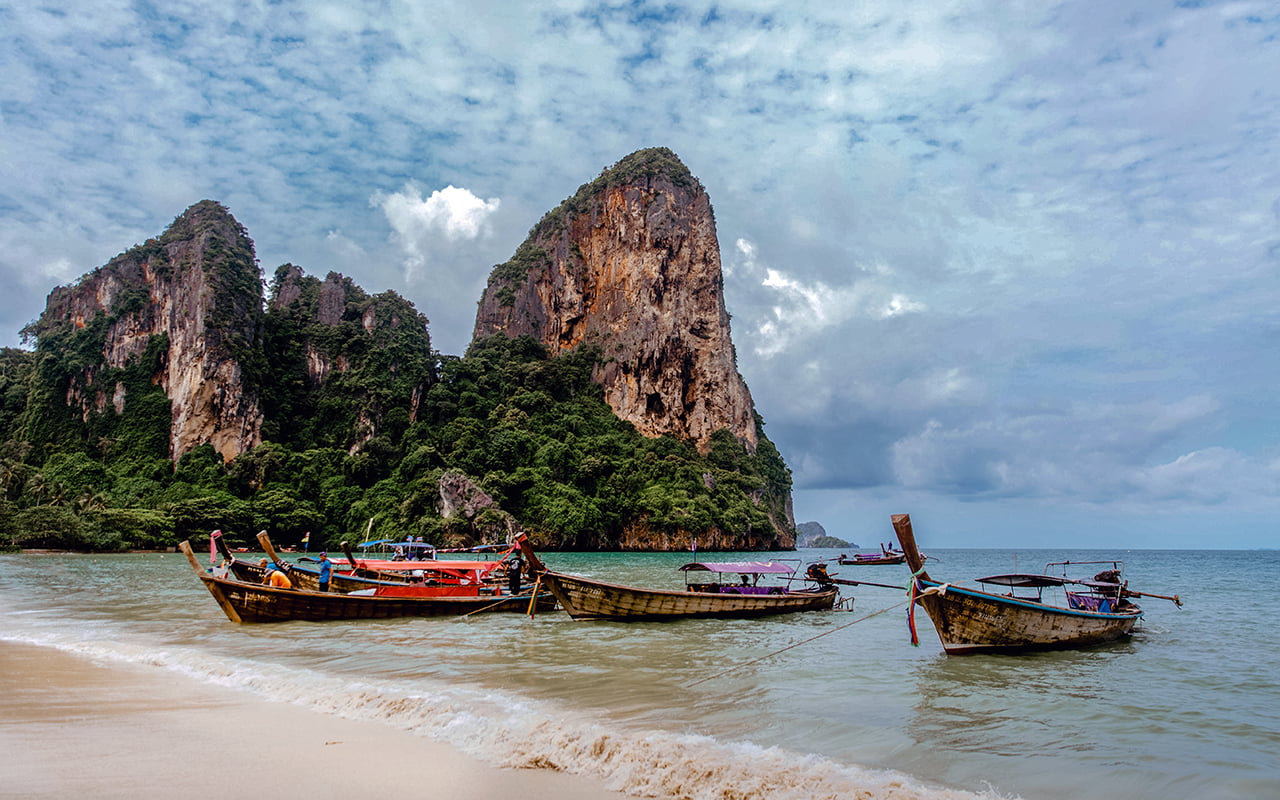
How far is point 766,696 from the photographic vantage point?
356 inches

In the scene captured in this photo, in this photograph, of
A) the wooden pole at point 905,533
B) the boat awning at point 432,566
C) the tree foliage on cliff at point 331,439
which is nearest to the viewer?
the wooden pole at point 905,533

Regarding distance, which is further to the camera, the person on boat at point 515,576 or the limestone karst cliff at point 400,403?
the limestone karst cliff at point 400,403

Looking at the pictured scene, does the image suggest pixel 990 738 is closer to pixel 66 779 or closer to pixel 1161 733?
pixel 1161 733

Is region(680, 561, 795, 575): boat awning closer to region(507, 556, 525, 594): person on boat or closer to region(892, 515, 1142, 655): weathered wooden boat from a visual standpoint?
region(507, 556, 525, 594): person on boat

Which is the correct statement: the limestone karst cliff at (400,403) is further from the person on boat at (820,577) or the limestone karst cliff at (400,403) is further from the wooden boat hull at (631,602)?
the wooden boat hull at (631,602)

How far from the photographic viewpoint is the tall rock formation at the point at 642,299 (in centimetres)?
8738

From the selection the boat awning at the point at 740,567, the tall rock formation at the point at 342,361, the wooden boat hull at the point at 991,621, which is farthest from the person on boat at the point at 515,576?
the tall rock formation at the point at 342,361

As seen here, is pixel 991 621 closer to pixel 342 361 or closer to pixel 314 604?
pixel 314 604

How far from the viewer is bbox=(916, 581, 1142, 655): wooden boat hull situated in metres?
11.8

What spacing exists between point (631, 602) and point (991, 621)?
739 cm

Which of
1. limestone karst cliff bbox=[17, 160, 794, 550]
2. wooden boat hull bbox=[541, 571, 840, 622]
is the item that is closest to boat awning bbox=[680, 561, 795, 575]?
wooden boat hull bbox=[541, 571, 840, 622]

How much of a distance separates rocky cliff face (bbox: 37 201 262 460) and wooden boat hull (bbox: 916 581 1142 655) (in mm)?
70465

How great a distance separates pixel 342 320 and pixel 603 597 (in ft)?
261

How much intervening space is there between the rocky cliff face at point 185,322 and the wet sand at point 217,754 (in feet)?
223
